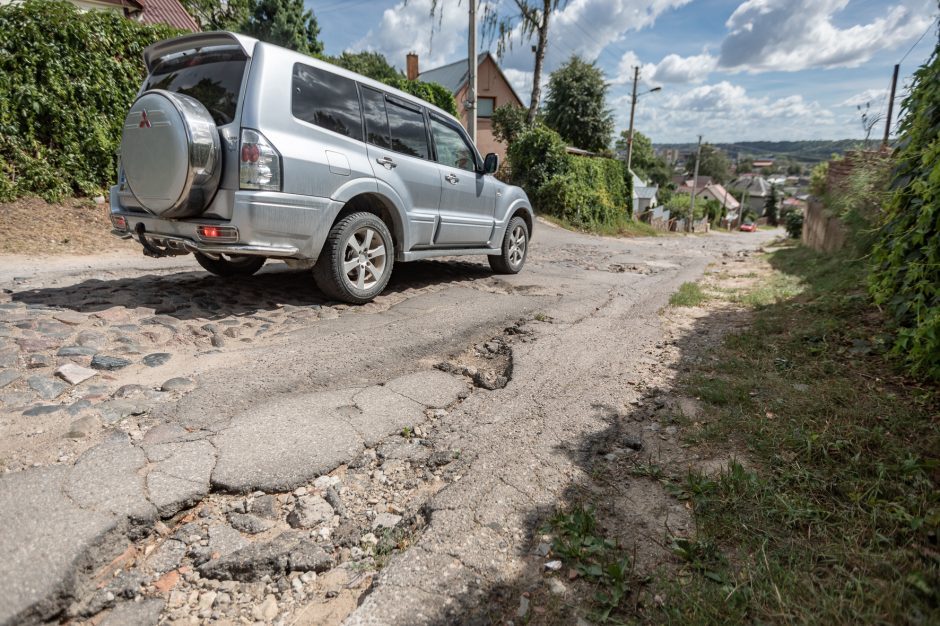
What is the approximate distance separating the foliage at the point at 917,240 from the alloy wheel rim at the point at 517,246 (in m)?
3.92

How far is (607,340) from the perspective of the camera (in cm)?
423

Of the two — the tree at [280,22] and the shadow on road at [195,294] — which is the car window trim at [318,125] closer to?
the shadow on road at [195,294]

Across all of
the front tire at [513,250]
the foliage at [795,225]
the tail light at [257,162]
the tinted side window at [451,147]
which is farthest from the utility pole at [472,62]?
the foliage at [795,225]

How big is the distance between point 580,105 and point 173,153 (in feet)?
92.5

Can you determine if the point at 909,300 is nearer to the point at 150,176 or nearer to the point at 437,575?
the point at 437,575

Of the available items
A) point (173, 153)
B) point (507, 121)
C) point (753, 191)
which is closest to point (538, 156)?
point (507, 121)

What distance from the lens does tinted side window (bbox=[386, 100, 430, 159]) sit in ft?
15.7

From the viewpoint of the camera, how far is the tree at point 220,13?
3136 cm

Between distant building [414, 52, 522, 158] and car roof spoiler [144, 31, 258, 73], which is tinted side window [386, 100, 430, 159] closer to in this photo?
car roof spoiler [144, 31, 258, 73]

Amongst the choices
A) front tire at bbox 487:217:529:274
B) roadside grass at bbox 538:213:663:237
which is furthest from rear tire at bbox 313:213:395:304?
roadside grass at bbox 538:213:663:237

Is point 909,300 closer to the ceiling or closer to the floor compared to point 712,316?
closer to the ceiling

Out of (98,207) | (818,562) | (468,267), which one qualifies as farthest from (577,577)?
(98,207)

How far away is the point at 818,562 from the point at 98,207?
10061mm

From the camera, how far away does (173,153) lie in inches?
139
